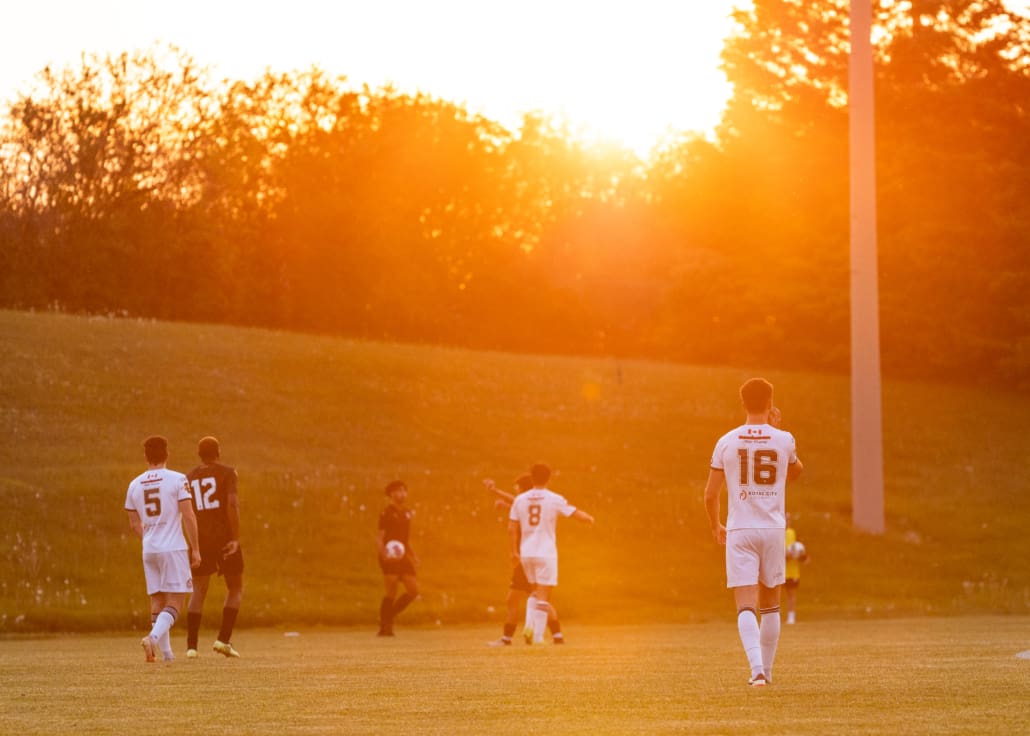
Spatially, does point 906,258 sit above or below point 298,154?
below

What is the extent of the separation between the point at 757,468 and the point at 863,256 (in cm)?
2374

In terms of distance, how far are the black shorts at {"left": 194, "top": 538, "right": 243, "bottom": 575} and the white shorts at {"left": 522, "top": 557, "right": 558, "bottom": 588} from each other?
4.14 metres

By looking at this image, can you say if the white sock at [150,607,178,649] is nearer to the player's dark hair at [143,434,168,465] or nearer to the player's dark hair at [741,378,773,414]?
the player's dark hair at [143,434,168,465]

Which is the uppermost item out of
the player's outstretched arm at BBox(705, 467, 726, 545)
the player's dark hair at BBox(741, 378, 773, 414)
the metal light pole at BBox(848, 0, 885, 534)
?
the metal light pole at BBox(848, 0, 885, 534)

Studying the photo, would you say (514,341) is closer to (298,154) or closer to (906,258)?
(298,154)

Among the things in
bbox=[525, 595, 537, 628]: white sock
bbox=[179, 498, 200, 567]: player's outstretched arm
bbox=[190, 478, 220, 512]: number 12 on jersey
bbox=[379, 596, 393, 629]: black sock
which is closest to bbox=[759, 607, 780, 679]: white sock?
bbox=[179, 498, 200, 567]: player's outstretched arm

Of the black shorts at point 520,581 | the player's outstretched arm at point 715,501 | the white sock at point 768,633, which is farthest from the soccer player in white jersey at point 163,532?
the white sock at point 768,633

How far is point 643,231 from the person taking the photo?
285ft

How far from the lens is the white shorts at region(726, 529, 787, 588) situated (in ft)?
36.2

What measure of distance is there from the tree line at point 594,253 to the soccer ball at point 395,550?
3799cm

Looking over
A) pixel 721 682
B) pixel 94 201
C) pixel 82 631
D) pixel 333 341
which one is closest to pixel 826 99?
pixel 333 341

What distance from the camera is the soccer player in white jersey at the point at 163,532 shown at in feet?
51.0

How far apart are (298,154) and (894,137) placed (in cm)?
3351

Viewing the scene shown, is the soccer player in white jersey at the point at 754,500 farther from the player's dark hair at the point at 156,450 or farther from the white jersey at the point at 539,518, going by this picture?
the white jersey at the point at 539,518
